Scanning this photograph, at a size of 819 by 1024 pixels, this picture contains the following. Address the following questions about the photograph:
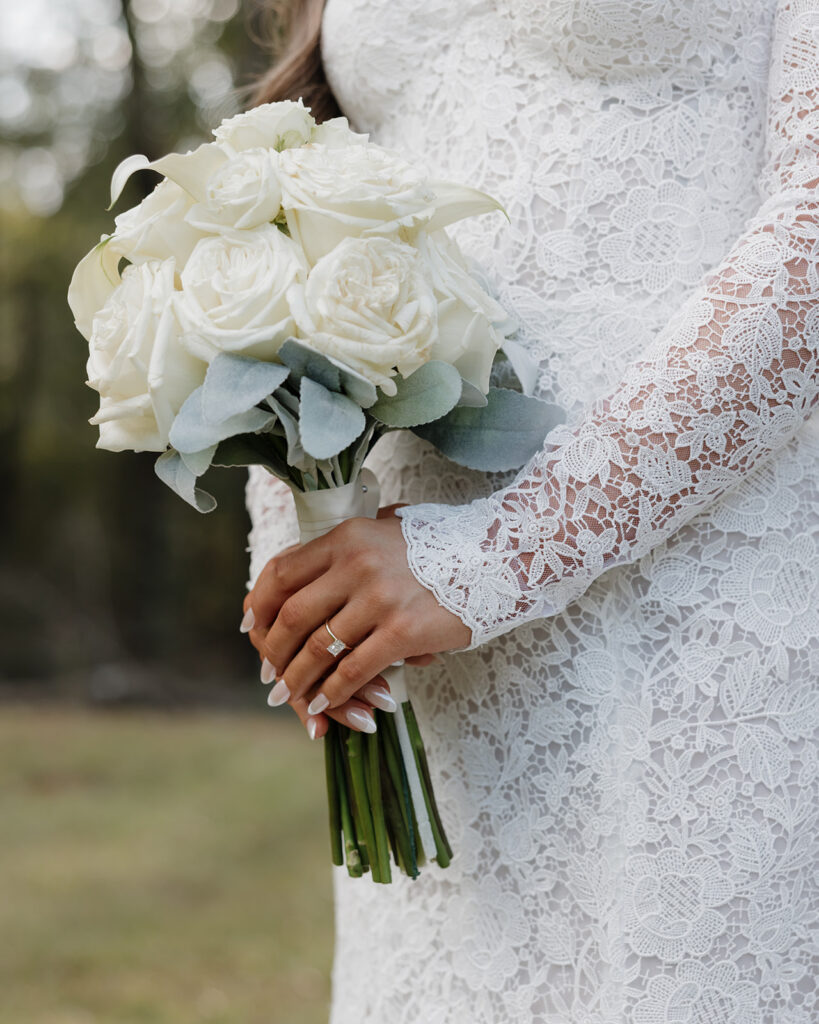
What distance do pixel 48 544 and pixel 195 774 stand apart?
5.15 metres

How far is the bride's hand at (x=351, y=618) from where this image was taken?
47.1 inches

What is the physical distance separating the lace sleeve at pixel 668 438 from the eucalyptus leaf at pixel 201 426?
0.24 metres

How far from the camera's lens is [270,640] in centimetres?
129

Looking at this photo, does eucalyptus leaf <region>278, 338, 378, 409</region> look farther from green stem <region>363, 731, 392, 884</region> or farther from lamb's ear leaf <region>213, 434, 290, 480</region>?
green stem <region>363, 731, 392, 884</region>

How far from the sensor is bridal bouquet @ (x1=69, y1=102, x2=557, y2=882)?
1.09m

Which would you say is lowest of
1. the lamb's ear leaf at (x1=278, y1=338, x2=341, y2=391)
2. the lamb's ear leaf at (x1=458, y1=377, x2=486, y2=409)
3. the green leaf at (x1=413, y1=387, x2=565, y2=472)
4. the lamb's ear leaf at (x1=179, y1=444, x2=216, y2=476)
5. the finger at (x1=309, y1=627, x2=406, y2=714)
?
the finger at (x1=309, y1=627, x2=406, y2=714)

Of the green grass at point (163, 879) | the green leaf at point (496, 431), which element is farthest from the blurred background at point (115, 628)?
the green leaf at point (496, 431)

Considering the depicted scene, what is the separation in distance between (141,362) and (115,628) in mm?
9705

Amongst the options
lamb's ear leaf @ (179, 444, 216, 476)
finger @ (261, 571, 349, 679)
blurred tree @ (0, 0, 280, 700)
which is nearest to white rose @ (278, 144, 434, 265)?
lamb's ear leaf @ (179, 444, 216, 476)

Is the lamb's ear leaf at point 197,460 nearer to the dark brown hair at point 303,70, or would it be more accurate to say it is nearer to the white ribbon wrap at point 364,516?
the white ribbon wrap at point 364,516

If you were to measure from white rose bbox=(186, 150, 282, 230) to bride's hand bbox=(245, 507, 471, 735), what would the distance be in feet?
1.18

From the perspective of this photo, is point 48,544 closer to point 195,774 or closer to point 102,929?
point 195,774

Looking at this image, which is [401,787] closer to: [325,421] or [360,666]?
[360,666]

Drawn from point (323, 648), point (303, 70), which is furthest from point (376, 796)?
point (303, 70)
